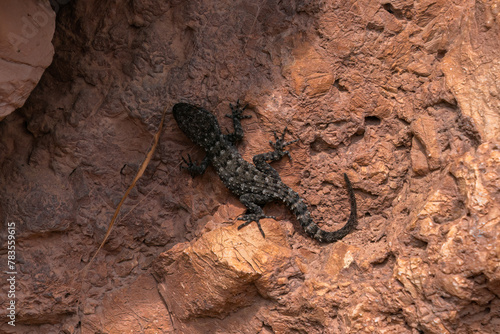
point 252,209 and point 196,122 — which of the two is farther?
point 196,122

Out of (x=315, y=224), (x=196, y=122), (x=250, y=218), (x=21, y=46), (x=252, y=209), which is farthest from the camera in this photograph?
(x=196, y=122)

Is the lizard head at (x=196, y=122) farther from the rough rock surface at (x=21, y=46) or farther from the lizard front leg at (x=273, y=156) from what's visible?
the rough rock surface at (x=21, y=46)

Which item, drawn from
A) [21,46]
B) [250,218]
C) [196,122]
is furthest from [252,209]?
[21,46]

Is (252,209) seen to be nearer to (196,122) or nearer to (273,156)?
(273,156)

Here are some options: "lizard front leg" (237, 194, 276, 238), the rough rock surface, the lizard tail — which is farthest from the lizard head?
the rough rock surface

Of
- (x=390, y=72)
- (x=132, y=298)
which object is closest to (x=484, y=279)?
(x=390, y=72)

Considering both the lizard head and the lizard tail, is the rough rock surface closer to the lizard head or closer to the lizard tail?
the lizard head
